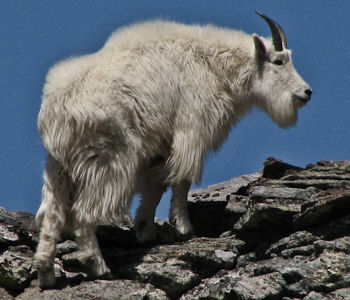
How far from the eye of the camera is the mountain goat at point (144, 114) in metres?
9.34

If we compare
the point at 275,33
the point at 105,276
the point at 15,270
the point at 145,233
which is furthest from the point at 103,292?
the point at 275,33

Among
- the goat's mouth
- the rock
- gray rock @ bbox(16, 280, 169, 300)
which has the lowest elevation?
gray rock @ bbox(16, 280, 169, 300)

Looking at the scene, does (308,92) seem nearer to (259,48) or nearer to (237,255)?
(259,48)

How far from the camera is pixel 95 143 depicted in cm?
934

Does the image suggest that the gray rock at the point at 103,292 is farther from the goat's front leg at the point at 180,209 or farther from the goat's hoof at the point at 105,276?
the goat's front leg at the point at 180,209

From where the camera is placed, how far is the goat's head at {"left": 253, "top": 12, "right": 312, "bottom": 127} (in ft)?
36.4

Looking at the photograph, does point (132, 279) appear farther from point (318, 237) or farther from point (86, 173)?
point (318, 237)

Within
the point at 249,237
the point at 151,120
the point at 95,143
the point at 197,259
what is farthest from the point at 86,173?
the point at 249,237

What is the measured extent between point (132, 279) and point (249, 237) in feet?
6.08

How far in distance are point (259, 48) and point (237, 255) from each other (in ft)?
10.5

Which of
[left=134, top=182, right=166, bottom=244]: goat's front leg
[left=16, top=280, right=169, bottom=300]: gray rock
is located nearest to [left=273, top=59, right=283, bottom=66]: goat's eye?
[left=134, top=182, right=166, bottom=244]: goat's front leg

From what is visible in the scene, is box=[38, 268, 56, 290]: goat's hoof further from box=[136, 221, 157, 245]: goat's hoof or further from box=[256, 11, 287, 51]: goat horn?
box=[256, 11, 287, 51]: goat horn

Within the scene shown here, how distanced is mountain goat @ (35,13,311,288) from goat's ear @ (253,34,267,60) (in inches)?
0.6

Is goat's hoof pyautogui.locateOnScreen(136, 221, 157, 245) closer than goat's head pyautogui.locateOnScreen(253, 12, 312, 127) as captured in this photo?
Answer: Yes
